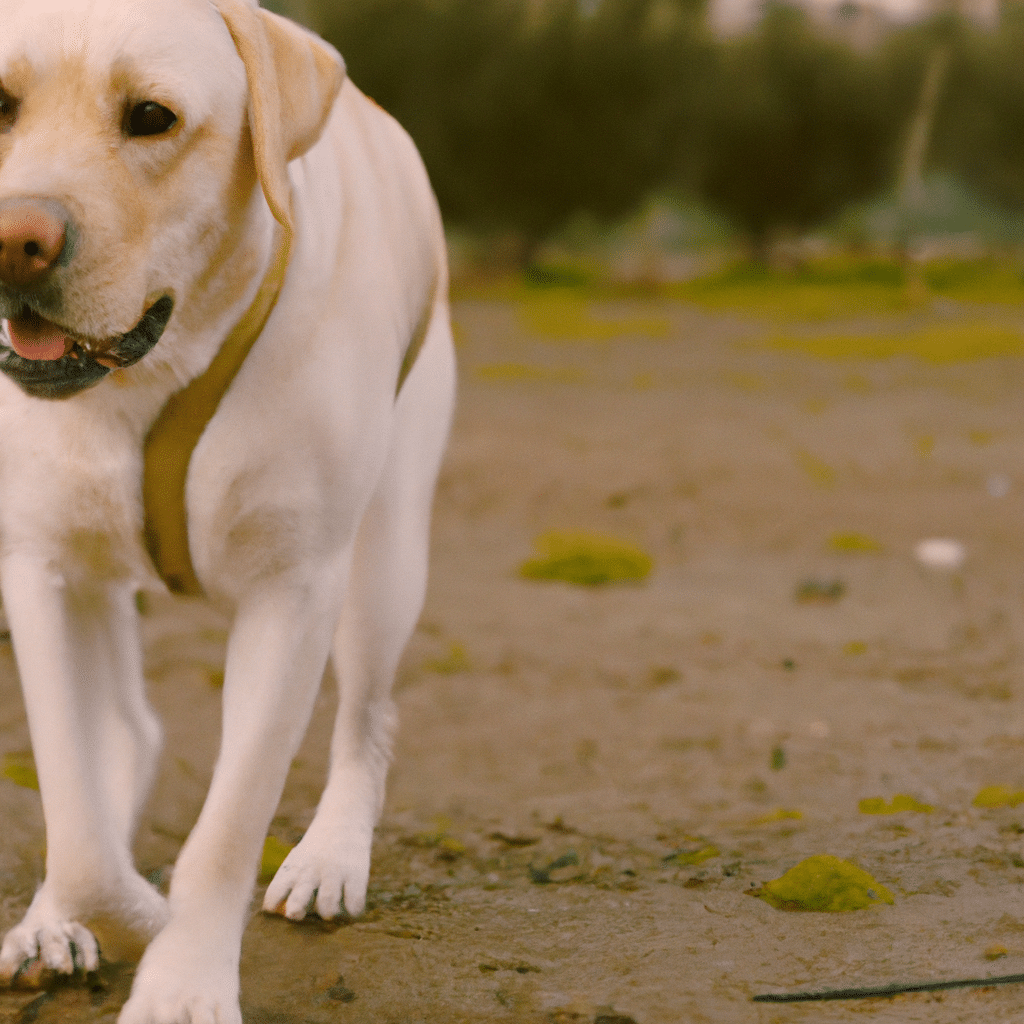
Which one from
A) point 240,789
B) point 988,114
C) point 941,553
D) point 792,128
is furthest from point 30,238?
point 988,114

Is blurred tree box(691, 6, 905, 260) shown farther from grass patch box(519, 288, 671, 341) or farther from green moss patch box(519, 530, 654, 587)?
green moss patch box(519, 530, 654, 587)

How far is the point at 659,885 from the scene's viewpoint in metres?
2.99

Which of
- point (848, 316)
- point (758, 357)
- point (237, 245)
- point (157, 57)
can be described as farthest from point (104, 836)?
point (848, 316)

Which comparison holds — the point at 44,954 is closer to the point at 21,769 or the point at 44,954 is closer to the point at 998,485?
the point at 21,769

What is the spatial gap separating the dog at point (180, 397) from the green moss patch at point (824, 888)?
2.98ft

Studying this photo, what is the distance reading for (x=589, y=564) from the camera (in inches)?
244

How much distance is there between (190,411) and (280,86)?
1.76 feet

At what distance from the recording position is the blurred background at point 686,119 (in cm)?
2511

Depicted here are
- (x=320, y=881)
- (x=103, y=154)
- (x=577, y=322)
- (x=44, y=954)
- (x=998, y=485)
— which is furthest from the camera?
(x=577, y=322)

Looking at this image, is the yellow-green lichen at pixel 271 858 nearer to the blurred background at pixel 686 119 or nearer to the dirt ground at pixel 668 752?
the dirt ground at pixel 668 752

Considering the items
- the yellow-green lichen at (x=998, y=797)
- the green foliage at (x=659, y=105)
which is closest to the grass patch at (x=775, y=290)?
the green foliage at (x=659, y=105)

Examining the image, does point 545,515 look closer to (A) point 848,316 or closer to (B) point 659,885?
(B) point 659,885

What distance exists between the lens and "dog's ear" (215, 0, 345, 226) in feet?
6.93

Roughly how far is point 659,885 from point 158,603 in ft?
10.1
